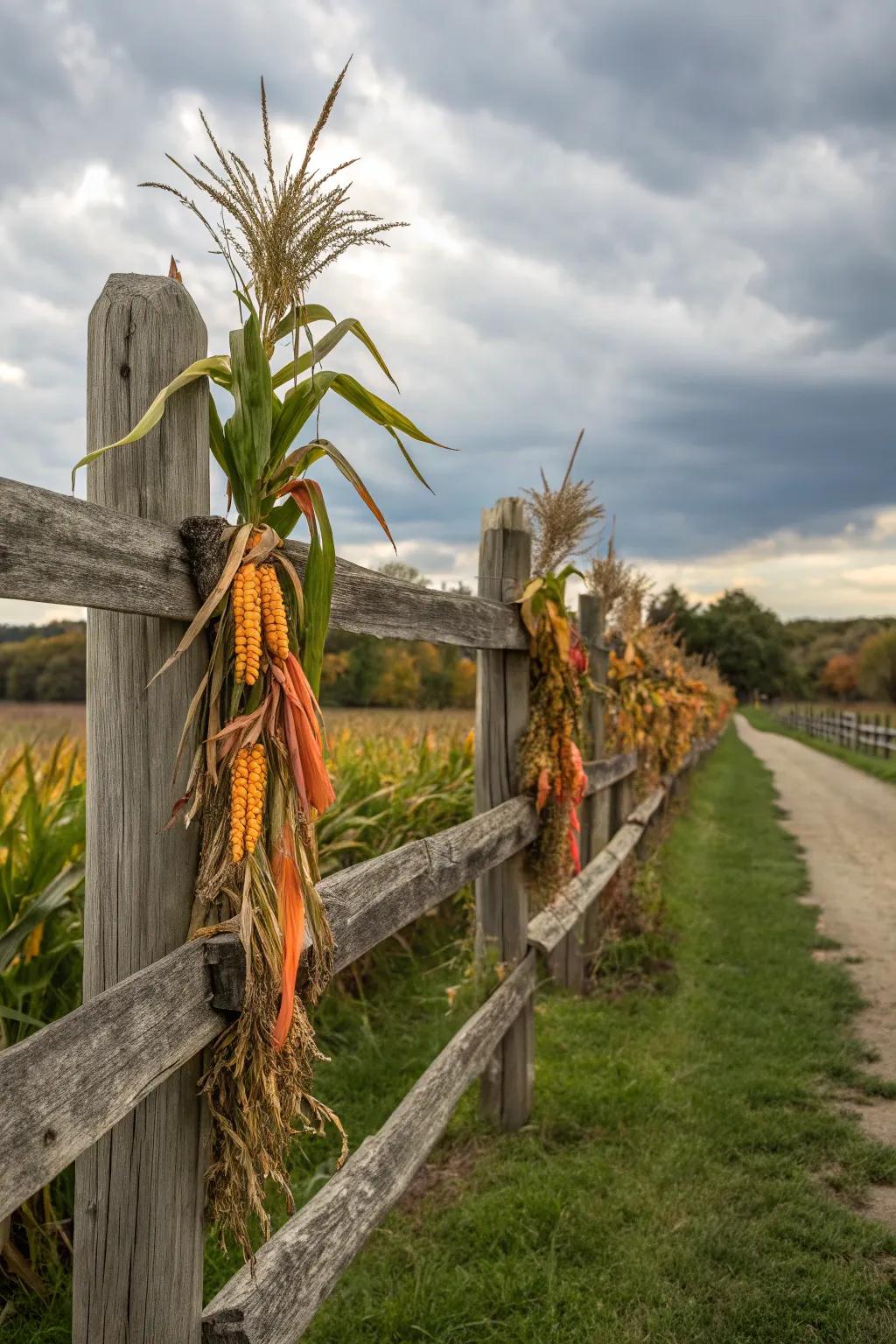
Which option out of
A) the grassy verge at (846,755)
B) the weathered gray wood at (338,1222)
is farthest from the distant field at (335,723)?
the grassy verge at (846,755)

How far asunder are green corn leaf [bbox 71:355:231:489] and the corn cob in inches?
11.6

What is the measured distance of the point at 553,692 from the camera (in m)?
4.37

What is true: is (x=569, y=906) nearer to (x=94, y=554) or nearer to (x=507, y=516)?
(x=507, y=516)

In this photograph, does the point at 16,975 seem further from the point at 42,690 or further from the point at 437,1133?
the point at 42,690

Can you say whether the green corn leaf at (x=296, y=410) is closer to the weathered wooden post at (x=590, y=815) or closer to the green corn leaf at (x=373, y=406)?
the green corn leaf at (x=373, y=406)

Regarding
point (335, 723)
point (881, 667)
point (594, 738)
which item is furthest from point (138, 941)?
point (881, 667)

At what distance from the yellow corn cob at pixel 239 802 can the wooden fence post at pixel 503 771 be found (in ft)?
7.99

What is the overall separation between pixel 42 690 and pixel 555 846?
29.6 feet

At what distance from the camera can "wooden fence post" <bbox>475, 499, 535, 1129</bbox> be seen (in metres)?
4.17

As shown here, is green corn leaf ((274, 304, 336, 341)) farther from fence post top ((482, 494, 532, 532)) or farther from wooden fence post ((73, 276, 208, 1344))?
fence post top ((482, 494, 532, 532))

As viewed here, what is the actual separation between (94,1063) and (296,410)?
127 cm

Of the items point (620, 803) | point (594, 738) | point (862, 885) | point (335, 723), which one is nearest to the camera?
point (594, 738)

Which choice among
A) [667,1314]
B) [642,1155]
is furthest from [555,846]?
[667,1314]

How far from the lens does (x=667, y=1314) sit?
301 centimetres
